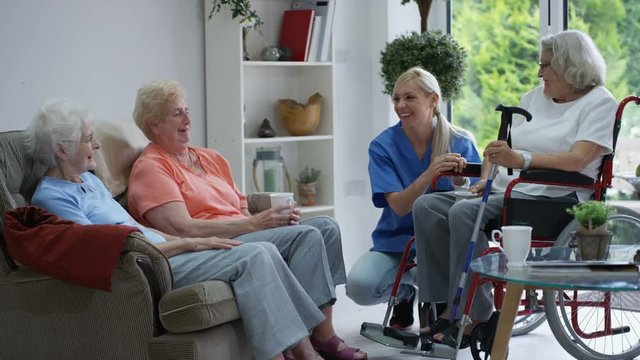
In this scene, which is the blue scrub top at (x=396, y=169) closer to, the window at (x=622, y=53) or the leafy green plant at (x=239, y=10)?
the leafy green plant at (x=239, y=10)

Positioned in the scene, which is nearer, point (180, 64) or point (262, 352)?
point (262, 352)

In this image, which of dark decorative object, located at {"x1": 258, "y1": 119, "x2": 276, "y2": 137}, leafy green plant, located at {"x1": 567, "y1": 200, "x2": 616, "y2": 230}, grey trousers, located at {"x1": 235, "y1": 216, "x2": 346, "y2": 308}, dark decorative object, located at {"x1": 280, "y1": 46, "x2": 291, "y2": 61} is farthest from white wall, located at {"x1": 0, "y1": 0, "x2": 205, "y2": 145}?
leafy green plant, located at {"x1": 567, "y1": 200, "x2": 616, "y2": 230}

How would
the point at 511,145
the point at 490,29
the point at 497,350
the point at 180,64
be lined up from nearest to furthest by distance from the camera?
the point at 497,350 → the point at 511,145 → the point at 180,64 → the point at 490,29

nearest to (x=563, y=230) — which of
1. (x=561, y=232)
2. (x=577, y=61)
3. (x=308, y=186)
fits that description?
(x=561, y=232)

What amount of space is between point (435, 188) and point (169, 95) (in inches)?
44.1

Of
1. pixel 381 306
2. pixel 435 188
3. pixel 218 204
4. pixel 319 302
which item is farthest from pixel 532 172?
pixel 381 306

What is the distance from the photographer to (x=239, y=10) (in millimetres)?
4805

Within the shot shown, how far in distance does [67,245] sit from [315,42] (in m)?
2.45

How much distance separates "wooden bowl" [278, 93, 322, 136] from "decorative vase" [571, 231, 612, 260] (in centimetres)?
237

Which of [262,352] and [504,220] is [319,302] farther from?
[504,220]

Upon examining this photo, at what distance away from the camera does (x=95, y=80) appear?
4539 millimetres

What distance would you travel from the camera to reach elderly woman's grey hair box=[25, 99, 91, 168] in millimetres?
3266

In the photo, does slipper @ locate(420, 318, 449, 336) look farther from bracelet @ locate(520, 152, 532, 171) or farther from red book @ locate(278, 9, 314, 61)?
red book @ locate(278, 9, 314, 61)

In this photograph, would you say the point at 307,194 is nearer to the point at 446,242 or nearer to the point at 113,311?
the point at 446,242
